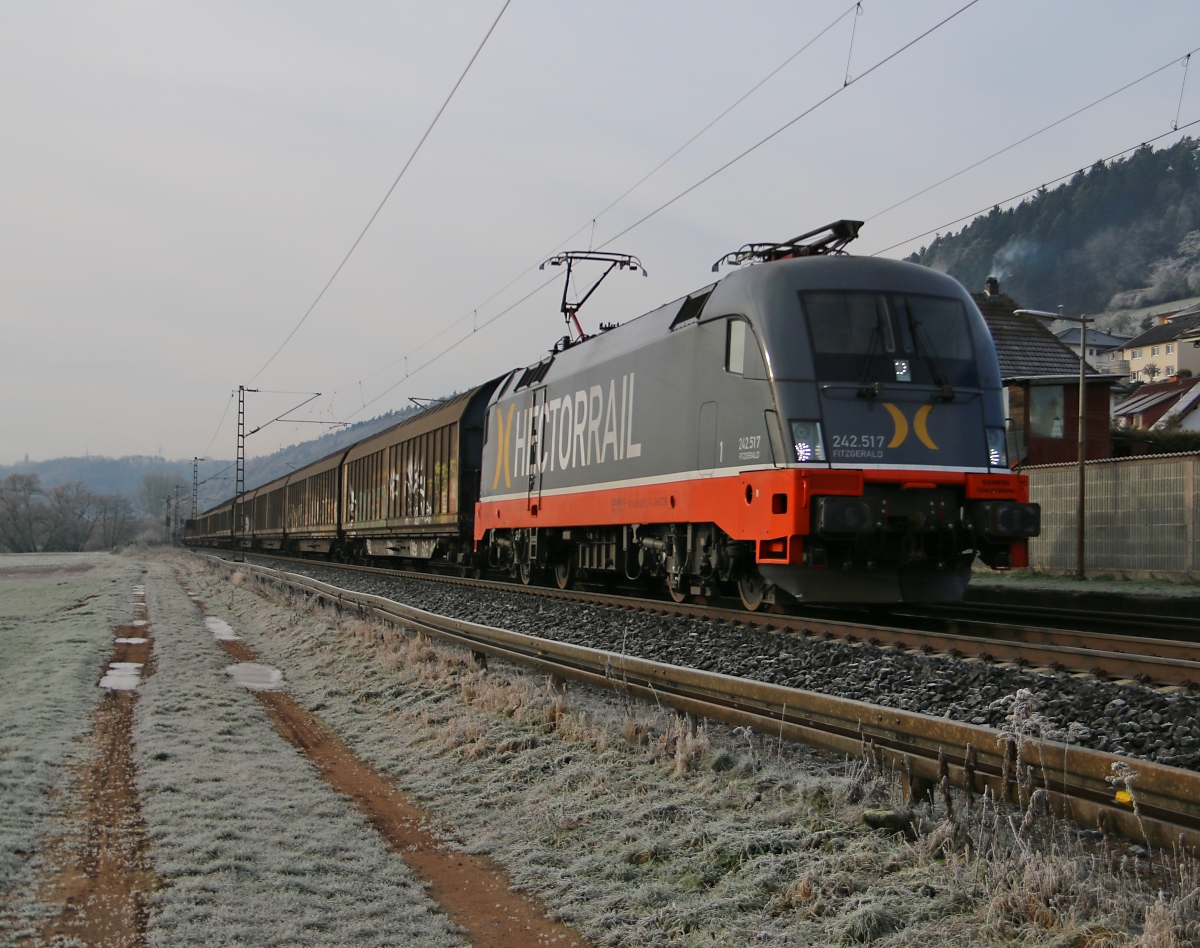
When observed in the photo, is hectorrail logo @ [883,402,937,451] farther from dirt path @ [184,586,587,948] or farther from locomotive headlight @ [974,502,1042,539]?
dirt path @ [184,586,587,948]

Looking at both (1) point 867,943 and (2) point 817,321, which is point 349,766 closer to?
(1) point 867,943

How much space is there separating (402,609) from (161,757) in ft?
16.5

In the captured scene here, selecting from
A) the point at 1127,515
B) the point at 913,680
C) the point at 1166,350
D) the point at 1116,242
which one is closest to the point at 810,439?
the point at 913,680

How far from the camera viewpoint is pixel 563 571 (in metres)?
17.3

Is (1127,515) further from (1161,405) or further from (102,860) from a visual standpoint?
(1161,405)

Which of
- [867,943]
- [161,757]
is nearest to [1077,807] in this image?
[867,943]

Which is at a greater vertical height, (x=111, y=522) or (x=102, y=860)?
(x=111, y=522)

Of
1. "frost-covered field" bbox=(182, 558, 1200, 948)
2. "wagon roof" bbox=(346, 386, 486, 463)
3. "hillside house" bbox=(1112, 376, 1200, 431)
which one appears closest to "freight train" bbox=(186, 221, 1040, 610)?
"frost-covered field" bbox=(182, 558, 1200, 948)

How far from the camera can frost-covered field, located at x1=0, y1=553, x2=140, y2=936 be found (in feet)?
15.3

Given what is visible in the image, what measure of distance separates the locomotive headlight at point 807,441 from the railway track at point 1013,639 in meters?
1.60

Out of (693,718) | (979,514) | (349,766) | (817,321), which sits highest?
(817,321)

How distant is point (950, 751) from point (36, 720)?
7.24 m

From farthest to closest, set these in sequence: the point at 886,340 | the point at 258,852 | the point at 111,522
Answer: the point at 111,522, the point at 886,340, the point at 258,852

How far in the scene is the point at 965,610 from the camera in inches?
504
